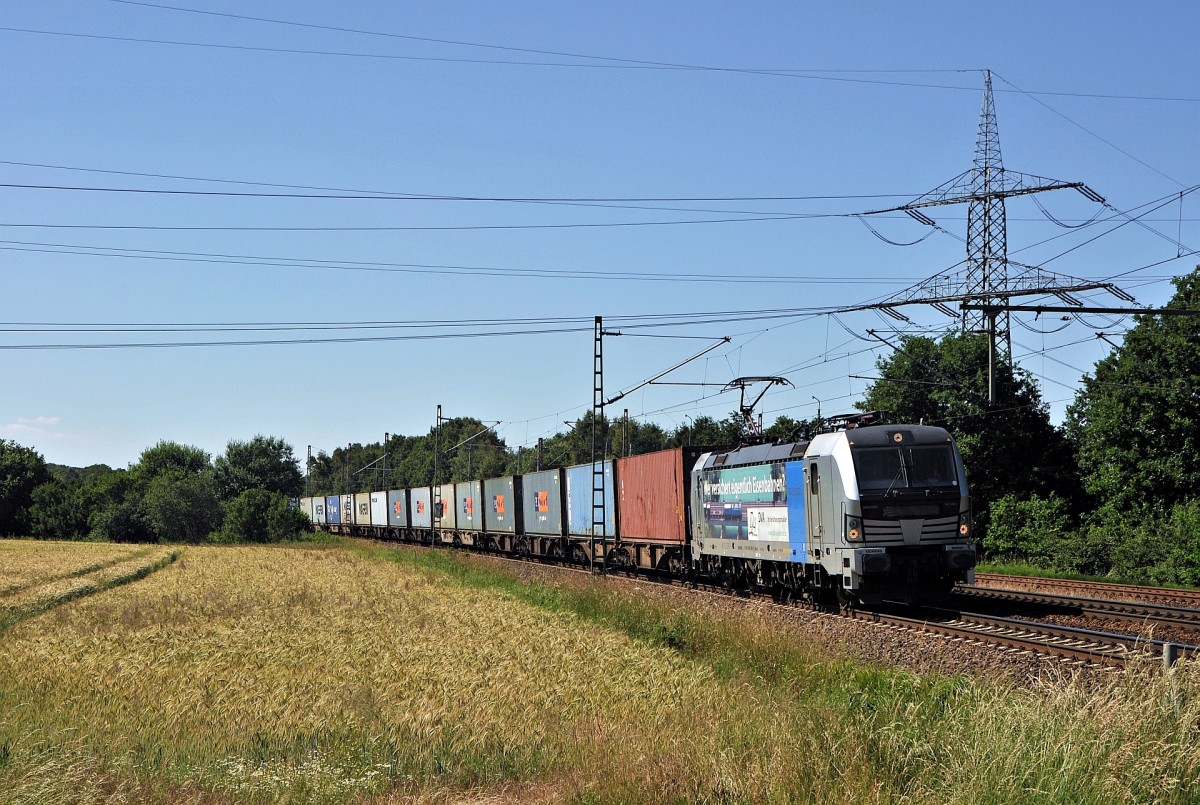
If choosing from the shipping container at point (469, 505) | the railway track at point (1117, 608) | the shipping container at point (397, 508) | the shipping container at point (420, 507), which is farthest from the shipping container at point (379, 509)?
the railway track at point (1117, 608)

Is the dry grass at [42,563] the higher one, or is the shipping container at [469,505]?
the shipping container at [469,505]

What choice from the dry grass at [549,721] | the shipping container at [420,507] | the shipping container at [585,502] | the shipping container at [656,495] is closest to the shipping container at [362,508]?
the shipping container at [420,507]

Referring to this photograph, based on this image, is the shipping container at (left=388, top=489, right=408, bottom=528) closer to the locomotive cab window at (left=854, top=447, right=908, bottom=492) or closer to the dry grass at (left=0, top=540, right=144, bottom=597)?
the dry grass at (left=0, top=540, right=144, bottom=597)

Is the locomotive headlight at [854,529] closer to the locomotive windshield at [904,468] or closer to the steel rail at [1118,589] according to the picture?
the locomotive windshield at [904,468]

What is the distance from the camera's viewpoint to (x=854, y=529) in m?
18.7

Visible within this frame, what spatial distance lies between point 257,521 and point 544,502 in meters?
44.0

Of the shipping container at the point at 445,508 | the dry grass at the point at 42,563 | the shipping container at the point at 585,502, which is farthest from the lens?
the shipping container at the point at 445,508

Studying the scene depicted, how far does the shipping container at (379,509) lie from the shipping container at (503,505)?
2433cm

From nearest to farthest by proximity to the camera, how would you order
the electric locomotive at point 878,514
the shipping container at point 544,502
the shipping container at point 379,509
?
the electric locomotive at point 878,514
the shipping container at point 544,502
the shipping container at point 379,509

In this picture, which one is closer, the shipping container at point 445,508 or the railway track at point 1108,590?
the railway track at point 1108,590

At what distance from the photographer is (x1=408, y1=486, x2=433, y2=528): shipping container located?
201ft

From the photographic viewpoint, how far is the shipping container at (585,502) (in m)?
34.3

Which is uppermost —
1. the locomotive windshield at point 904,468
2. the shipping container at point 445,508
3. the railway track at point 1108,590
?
the locomotive windshield at point 904,468

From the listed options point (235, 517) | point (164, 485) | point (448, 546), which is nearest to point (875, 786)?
point (448, 546)
